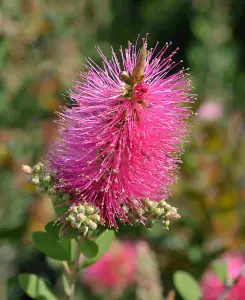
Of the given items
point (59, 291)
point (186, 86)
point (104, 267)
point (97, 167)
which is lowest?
point (59, 291)

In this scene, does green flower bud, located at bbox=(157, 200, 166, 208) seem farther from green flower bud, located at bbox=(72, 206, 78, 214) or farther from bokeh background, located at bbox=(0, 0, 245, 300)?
bokeh background, located at bbox=(0, 0, 245, 300)

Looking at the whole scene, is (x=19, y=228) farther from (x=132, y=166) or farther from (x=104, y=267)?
(x=132, y=166)

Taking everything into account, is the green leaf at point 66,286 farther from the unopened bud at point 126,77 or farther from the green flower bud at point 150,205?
the unopened bud at point 126,77

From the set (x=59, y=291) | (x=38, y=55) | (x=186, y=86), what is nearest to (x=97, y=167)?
(x=186, y=86)

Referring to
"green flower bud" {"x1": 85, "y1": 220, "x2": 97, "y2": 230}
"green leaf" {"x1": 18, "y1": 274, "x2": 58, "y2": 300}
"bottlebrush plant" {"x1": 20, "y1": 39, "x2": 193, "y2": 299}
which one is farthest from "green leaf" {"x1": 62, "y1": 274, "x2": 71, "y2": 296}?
"green flower bud" {"x1": 85, "y1": 220, "x2": 97, "y2": 230}

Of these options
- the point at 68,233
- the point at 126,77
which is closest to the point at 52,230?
the point at 68,233

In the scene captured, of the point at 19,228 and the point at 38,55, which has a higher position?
the point at 38,55

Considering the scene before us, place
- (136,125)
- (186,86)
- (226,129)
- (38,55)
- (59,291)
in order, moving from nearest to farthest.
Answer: (136,125), (186,86), (59,291), (226,129), (38,55)
